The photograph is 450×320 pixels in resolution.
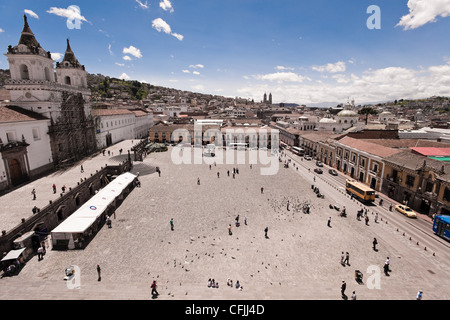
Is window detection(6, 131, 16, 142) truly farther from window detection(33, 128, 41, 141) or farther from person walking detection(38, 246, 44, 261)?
person walking detection(38, 246, 44, 261)


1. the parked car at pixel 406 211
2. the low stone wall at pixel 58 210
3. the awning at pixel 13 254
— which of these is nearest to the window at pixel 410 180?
the parked car at pixel 406 211

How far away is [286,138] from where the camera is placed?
68375 mm

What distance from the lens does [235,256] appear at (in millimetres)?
17422

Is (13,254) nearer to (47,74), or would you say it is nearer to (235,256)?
(235,256)

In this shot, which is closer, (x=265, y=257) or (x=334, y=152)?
(x=265, y=257)

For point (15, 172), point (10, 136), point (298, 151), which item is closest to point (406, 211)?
point (298, 151)

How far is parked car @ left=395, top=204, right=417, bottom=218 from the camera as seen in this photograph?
946 inches

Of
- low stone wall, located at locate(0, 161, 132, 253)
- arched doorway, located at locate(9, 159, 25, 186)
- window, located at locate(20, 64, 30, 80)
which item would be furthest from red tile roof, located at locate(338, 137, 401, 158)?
window, located at locate(20, 64, 30, 80)

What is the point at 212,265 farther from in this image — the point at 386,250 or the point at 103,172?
the point at 103,172

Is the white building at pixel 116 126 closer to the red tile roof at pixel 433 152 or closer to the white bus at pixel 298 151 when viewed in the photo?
the white bus at pixel 298 151

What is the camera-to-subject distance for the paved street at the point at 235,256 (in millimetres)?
14242

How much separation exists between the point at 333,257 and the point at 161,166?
3172 cm
